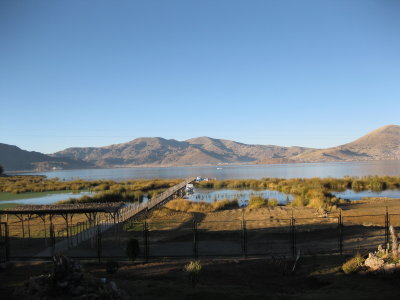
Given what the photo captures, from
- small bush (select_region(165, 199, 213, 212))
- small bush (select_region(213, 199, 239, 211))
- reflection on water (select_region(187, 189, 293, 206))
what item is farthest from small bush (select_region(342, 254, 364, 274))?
reflection on water (select_region(187, 189, 293, 206))

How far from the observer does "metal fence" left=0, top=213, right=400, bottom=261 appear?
1612 centimetres

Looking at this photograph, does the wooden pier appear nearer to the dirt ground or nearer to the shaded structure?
the shaded structure

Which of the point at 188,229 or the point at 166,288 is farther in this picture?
the point at 188,229

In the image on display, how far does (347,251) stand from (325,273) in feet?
11.9

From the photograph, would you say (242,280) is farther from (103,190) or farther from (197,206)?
(103,190)

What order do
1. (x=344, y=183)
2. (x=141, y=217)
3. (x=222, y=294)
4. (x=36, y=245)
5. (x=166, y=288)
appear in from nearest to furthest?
(x=222, y=294), (x=166, y=288), (x=36, y=245), (x=141, y=217), (x=344, y=183)

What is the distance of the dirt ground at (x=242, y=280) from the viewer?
1050 centimetres

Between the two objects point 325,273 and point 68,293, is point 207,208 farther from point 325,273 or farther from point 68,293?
point 68,293

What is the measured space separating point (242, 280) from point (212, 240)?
25.1ft

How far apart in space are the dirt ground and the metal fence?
1.21m

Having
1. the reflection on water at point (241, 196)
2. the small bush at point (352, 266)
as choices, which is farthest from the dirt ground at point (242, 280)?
the reflection on water at point (241, 196)

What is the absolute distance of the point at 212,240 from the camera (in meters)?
19.9

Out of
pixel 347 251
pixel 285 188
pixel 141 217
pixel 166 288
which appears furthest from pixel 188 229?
pixel 285 188

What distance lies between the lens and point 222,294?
10.4 metres
